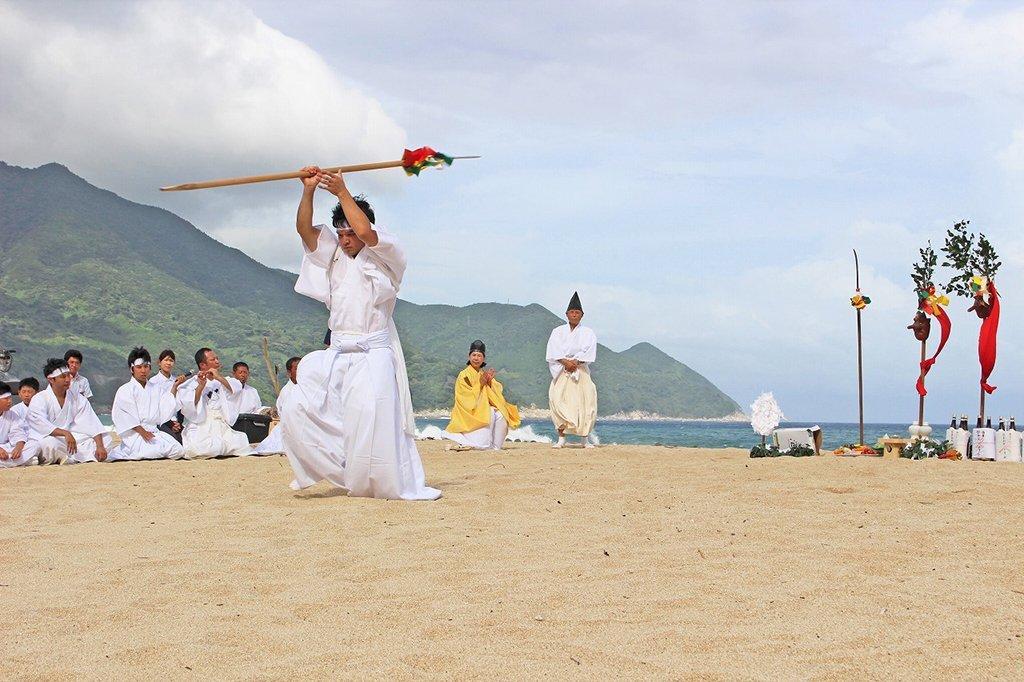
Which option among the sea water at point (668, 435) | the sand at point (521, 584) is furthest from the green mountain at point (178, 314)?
the sand at point (521, 584)

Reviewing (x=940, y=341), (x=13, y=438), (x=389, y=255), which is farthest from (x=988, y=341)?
(x=13, y=438)

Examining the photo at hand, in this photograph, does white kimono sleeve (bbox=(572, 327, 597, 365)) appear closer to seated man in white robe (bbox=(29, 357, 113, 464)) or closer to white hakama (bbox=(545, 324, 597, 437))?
white hakama (bbox=(545, 324, 597, 437))

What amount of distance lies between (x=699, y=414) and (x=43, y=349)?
7533 cm

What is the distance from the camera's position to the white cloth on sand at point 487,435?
1520cm

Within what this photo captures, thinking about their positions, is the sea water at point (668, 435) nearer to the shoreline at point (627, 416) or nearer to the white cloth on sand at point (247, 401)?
the shoreline at point (627, 416)

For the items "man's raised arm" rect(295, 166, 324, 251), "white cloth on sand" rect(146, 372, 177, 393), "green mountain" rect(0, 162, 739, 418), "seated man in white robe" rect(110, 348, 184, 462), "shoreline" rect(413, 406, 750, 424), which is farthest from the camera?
"shoreline" rect(413, 406, 750, 424)

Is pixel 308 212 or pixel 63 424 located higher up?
pixel 308 212

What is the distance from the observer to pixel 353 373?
802 centimetres

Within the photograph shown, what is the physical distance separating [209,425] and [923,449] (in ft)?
31.9

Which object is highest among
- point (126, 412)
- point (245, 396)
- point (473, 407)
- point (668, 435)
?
point (245, 396)

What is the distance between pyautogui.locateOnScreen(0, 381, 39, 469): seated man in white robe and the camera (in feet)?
42.9

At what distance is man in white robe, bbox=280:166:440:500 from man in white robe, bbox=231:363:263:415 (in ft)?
26.2

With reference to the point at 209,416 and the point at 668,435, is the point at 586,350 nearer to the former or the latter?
the point at 209,416

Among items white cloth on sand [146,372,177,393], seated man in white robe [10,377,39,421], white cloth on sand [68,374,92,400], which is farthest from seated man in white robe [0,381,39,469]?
white cloth on sand [146,372,177,393]
